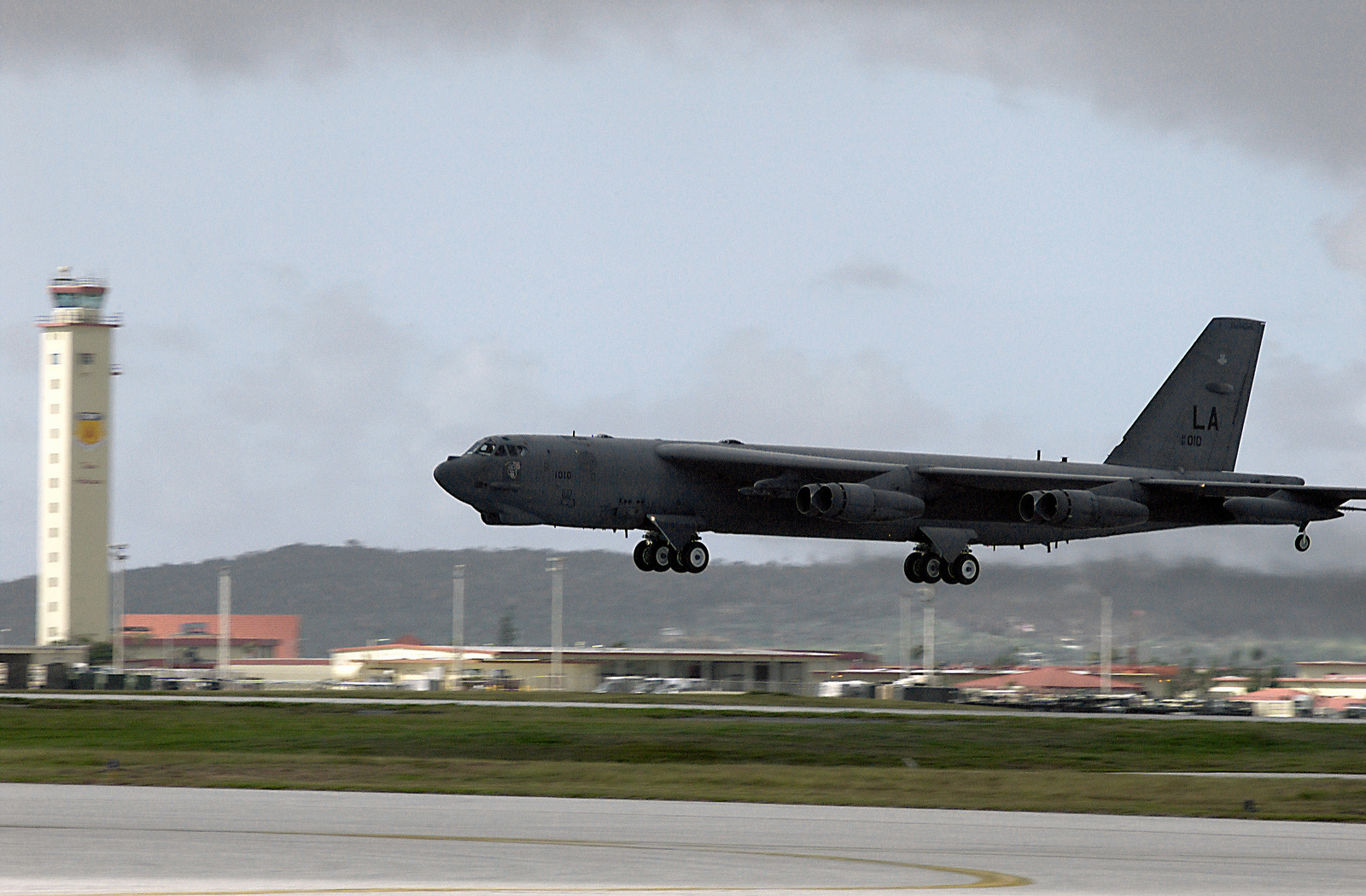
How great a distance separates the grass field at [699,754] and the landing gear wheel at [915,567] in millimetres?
3301

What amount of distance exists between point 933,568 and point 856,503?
5.36m

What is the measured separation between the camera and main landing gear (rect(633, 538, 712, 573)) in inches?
1521

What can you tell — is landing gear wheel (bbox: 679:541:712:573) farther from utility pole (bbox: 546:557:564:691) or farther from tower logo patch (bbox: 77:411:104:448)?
tower logo patch (bbox: 77:411:104:448)

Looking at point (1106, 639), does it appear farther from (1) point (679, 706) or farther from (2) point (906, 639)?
(2) point (906, 639)

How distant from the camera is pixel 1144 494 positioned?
4303 cm

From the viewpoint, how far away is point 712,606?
77.4m

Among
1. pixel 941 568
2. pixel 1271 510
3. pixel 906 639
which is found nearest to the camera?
pixel 1271 510

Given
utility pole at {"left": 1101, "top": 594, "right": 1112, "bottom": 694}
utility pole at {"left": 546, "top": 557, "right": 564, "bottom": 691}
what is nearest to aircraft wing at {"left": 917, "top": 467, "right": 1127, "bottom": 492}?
utility pole at {"left": 1101, "top": 594, "right": 1112, "bottom": 694}

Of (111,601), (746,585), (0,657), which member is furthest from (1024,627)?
(111,601)

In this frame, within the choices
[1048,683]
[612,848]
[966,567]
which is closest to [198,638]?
[1048,683]

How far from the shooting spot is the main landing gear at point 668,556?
38.6m

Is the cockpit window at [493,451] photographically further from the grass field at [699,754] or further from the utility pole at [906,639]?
the utility pole at [906,639]

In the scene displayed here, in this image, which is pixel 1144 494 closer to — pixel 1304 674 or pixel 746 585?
pixel 1304 674

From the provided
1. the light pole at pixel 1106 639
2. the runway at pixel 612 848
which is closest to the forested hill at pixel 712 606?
the light pole at pixel 1106 639
